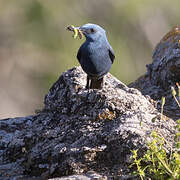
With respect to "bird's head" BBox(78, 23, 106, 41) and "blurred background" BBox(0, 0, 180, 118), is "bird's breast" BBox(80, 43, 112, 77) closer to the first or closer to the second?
"bird's head" BBox(78, 23, 106, 41)

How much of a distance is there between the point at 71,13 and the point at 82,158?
59.3 ft

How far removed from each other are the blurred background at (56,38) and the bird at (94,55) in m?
11.9

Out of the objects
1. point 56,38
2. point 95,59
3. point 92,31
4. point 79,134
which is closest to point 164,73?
point 95,59

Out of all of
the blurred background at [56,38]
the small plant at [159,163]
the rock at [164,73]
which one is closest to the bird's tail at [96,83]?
the rock at [164,73]

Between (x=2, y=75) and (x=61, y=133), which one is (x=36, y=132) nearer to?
(x=61, y=133)

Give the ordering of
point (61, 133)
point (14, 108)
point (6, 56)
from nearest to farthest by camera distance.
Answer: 1. point (61, 133)
2. point (14, 108)
3. point (6, 56)

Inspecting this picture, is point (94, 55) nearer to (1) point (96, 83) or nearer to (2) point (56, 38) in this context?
(1) point (96, 83)

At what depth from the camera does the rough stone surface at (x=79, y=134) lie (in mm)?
3705

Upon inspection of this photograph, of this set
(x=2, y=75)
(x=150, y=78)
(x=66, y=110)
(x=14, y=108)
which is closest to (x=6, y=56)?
(x=2, y=75)

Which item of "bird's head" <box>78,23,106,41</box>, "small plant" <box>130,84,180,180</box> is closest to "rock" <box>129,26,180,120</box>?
"bird's head" <box>78,23,106,41</box>

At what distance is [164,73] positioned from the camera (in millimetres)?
5961

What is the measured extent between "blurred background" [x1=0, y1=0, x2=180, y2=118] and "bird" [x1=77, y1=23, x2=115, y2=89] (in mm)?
11936

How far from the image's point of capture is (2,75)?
19.2 meters

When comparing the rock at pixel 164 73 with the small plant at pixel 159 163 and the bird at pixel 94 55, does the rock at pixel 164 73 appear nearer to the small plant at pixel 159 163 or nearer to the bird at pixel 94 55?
the bird at pixel 94 55
